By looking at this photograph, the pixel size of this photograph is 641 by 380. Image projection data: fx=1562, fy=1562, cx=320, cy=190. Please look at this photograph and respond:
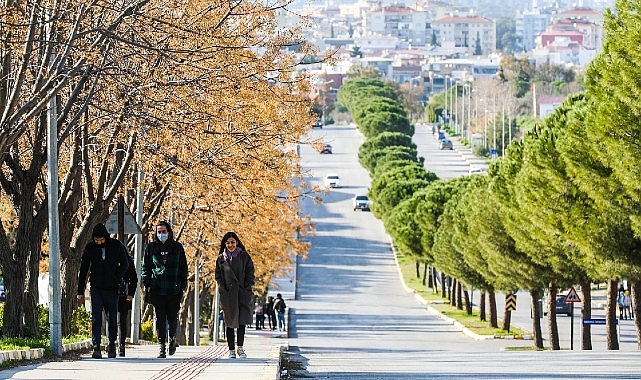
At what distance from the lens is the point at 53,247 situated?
70.9ft

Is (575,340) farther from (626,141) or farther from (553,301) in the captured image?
(626,141)

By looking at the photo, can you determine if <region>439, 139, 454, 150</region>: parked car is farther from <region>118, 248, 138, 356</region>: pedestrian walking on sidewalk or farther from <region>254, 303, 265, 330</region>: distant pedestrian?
<region>118, 248, 138, 356</region>: pedestrian walking on sidewalk

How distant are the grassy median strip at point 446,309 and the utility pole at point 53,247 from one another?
34360 millimetres

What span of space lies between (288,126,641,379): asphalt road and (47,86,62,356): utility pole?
3.50 meters

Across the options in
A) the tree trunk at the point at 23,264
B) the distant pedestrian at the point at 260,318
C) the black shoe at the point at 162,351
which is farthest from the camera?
the distant pedestrian at the point at 260,318

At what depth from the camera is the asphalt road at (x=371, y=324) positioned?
64.5ft

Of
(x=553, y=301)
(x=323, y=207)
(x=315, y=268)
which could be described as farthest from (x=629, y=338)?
(x=323, y=207)

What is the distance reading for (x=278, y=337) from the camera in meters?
58.5

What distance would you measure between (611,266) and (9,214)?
16790mm

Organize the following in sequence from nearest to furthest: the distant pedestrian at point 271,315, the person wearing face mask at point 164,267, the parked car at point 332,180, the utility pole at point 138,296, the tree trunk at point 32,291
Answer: the person wearing face mask at point 164,267
the tree trunk at point 32,291
the utility pole at point 138,296
the distant pedestrian at point 271,315
the parked car at point 332,180

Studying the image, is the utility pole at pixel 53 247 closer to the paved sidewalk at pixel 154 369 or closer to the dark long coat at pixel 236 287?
the paved sidewalk at pixel 154 369

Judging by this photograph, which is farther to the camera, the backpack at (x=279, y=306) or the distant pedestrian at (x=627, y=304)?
the distant pedestrian at (x=627, y=304)

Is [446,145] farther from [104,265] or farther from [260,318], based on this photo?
[104,265]

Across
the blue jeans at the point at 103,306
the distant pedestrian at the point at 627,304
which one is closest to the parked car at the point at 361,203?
the distant pedestrian at the point at 627,304
